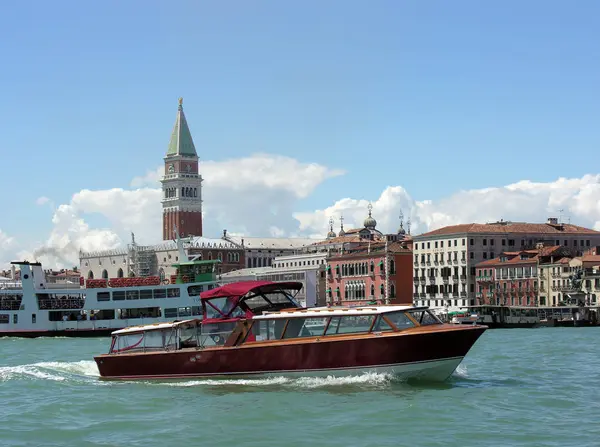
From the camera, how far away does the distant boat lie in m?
24.0

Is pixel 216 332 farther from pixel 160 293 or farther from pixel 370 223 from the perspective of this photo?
pixel 370 223

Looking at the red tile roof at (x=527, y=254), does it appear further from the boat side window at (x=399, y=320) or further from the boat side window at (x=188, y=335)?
the boat side window at (x=399, y=320)

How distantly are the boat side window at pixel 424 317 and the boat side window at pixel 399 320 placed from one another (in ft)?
0.79

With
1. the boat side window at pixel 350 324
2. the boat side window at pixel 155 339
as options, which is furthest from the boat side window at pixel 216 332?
the boat side window at pixel 350 324

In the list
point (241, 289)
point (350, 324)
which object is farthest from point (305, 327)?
point (241, 289)

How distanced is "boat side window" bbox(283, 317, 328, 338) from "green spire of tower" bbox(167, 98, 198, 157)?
13290 cm

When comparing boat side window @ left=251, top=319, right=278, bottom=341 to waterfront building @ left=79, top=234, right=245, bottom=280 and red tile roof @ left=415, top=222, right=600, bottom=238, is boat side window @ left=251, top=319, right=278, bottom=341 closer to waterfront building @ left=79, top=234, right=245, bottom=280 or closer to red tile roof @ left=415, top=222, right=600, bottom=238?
red tile roof @ left=415, top=222, right=600, bottom=238

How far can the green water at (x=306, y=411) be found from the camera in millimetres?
18781

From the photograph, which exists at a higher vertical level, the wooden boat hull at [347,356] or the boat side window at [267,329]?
the boat side window at [267,329]

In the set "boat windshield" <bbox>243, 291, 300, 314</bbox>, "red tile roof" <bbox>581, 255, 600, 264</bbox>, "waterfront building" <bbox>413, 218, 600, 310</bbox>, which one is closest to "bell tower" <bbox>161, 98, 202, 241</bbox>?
"waterfront building" <bbox>413, 218, 600, 310</bbox>

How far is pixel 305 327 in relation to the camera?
2517 cm

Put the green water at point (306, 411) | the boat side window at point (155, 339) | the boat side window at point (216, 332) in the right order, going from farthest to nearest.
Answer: the boat side window at point (155, 339), the boat side window at point (216, 332), the green water at point (306, 411)

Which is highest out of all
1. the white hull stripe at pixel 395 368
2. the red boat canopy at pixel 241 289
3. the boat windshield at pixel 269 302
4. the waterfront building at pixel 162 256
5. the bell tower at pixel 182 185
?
the bell tower at pixel 182 185

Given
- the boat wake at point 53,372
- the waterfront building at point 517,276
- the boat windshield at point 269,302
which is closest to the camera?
the boat windshield at point 269,302
